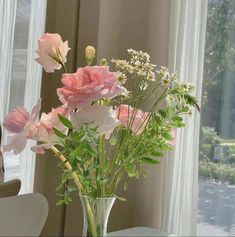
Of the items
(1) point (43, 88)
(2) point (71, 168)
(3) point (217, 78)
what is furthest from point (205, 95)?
(2) point (71, 168)

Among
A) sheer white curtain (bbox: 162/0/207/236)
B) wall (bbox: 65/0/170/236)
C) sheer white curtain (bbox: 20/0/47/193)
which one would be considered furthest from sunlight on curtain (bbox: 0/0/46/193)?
sheer white curtain (bbox: 162/0/207/236)

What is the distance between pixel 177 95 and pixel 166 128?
0.09 m

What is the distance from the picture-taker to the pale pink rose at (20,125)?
3.01 feet

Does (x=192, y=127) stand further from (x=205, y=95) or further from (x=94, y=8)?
(x=94, y=8)

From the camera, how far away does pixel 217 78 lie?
77.0 inches

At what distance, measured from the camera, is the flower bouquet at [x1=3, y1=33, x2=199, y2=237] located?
89cm

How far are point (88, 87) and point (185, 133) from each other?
1154 millimetres

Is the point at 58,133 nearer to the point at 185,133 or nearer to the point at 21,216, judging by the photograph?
the point at 21,216

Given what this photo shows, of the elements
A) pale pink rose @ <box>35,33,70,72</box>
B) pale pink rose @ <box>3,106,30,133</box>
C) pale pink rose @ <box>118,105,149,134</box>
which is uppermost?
pale pink rose @ <box>35,33,70,72</box>

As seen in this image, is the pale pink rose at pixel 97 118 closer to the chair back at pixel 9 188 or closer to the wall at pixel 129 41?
the chair back at pixel 9 188

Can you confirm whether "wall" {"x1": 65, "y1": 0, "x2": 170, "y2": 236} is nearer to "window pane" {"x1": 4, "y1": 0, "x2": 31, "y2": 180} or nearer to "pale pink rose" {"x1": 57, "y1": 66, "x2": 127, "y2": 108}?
"window pane" {"x1": 4, "y1": 0, "x2": 31, "y2": 180}

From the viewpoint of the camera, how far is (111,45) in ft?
6.95

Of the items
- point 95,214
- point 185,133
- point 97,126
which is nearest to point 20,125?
point 97,126

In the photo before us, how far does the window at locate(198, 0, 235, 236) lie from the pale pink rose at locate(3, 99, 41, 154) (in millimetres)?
1214
